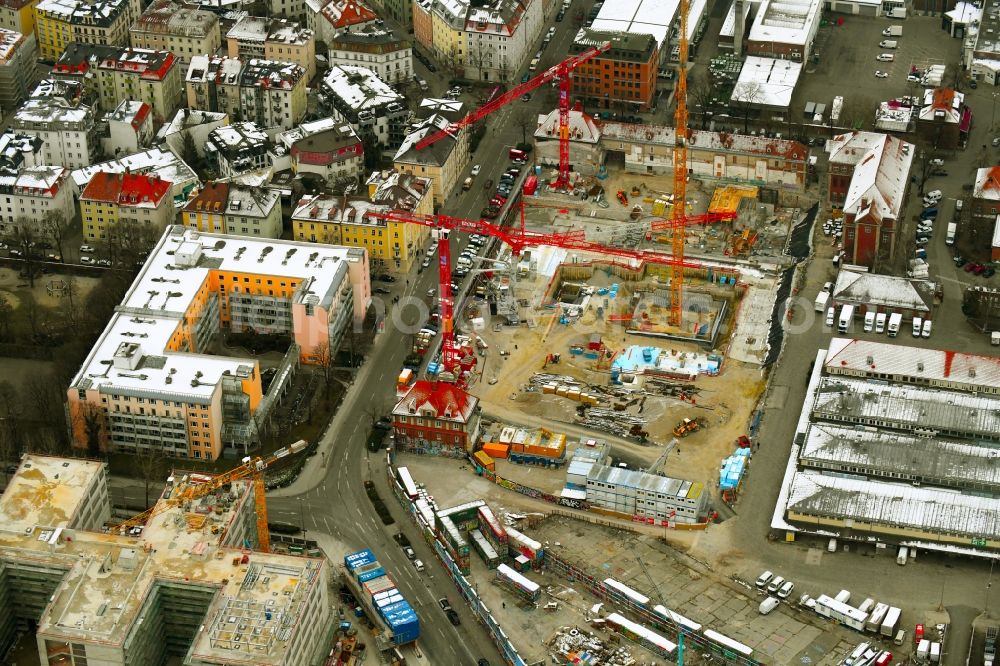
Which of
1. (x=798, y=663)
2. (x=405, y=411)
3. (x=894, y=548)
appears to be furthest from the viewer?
(x=405, y=411)

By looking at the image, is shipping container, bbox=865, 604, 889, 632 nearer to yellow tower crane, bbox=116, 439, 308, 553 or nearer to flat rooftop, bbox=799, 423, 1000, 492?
flat rooftop, bbox=799, 423, 1000, 492

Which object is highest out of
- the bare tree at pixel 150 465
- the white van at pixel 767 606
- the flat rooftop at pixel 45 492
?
the flat rooftop at pixel 45 492

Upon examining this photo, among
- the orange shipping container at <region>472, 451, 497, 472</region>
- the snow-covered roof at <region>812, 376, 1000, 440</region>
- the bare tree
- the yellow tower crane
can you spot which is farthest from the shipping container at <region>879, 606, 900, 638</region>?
the bare tree

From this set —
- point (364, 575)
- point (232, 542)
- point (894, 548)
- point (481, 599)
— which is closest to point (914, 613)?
point (894, 548)

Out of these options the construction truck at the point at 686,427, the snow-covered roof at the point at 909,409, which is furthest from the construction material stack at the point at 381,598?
the snow-covered roof at the point at 909,409

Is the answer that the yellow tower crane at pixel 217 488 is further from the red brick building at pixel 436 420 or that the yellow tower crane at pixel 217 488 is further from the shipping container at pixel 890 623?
the shipping container at pixel 890 623

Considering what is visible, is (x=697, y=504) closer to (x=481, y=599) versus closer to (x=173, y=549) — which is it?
(x=481, y=599)
